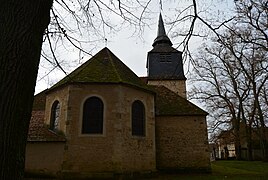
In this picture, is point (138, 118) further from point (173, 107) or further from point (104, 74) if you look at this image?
point (173, 107)

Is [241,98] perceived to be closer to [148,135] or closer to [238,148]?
[238,148]

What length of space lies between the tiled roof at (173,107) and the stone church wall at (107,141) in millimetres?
3504

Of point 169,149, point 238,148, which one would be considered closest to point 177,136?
point 169,149

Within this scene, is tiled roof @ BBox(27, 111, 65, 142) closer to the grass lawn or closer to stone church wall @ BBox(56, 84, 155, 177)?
stone church wall @ BBox(56, 84, 155, 177)

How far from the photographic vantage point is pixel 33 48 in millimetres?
2717

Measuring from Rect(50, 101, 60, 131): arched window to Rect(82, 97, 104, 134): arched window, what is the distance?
2042 millimetres

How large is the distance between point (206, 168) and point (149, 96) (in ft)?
19.7

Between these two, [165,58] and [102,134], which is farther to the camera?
[165,58]

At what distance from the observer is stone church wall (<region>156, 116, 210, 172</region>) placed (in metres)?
17.0

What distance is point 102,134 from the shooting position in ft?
44.8

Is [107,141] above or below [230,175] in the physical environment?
above

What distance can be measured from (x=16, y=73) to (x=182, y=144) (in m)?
16.0

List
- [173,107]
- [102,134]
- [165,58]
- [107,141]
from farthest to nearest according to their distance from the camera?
[165,58] → [173,107] → [102,134] → [107,141]

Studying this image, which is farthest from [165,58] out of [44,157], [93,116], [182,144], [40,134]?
[44,157]
